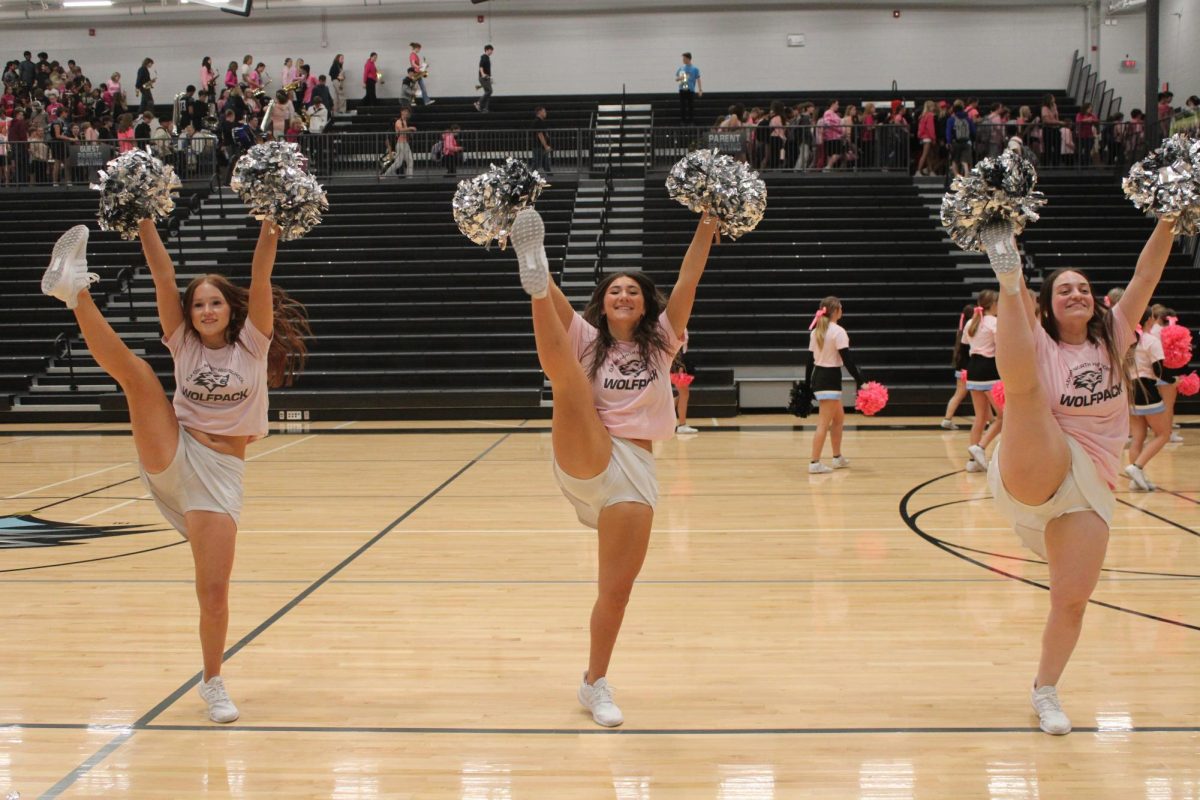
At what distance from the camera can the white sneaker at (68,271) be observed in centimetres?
324

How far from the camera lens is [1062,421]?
3.21m

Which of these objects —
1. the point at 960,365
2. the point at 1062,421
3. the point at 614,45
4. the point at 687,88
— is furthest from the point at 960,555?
the point at 614,45

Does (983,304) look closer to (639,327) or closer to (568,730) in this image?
(639,327)

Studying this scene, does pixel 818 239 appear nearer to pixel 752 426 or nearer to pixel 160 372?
pixel 752 426

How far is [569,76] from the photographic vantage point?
2098 centimetres

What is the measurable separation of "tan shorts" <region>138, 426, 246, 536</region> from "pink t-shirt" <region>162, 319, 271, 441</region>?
80 mm

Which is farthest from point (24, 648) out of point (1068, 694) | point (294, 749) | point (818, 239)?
point (818, 239)

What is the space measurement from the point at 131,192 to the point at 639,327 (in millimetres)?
1725

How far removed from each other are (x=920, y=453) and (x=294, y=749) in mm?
7372

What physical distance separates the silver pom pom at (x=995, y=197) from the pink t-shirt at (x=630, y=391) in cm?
99

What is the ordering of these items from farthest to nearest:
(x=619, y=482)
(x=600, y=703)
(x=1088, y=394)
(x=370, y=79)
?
(x=370, y=79), (x=600, y=703), (x=619, y=482), (x=1088, y=394)

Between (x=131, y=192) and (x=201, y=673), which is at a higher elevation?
(x=131, y=192)

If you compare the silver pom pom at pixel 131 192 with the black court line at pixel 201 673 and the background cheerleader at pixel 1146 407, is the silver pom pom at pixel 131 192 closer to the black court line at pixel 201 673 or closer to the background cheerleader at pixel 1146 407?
the black court line at pixel 201 673

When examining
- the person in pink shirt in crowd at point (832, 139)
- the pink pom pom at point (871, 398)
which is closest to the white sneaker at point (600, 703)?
the pink pom pom at point (871, 398)
